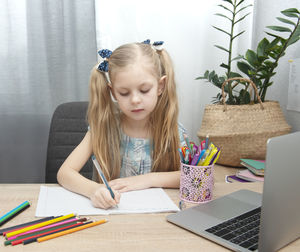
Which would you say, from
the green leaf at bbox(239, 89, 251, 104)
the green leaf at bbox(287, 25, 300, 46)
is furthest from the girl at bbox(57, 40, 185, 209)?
the green leaf at bbox(287, 25, 300, 46)

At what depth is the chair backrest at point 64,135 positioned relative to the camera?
1.36m

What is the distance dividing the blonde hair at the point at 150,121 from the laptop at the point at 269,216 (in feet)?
1.32

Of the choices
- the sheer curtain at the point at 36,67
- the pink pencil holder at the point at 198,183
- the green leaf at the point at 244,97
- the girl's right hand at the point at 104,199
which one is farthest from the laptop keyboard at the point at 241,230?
the sheer curtain at the point at 36,67

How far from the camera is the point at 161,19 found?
5.45 feet

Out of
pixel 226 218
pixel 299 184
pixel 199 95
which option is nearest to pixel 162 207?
pixel 226 218

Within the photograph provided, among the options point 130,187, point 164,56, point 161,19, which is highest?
point 161,19

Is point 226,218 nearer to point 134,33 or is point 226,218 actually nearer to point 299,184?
point 299,184

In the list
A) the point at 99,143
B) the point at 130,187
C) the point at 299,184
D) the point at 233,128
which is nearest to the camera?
the point at 299,184

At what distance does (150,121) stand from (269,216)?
675 millimetres

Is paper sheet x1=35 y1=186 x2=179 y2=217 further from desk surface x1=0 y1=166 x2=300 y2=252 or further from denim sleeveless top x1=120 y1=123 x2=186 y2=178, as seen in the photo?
denim sleeveless top x1=120 y1=123 x2=186 y2=178

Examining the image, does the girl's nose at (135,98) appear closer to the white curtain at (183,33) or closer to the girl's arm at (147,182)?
the girl's arm at (147,182)

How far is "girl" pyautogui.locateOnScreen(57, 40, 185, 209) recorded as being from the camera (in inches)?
37.3

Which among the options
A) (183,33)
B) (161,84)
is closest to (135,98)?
(161,84)

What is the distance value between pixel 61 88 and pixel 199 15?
0.80 m
